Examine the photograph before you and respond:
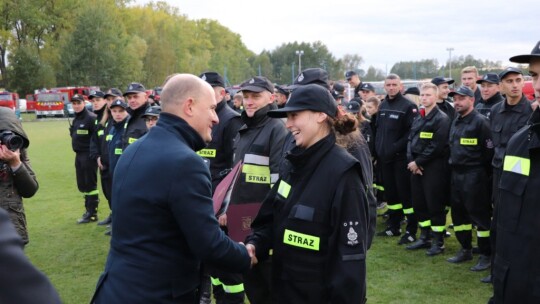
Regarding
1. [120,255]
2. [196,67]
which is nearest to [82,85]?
[196,67]

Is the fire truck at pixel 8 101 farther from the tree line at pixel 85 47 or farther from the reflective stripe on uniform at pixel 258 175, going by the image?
the tree line at pixel 85 47

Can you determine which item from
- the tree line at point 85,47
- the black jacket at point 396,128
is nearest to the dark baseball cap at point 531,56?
the black jacket at point 396,128

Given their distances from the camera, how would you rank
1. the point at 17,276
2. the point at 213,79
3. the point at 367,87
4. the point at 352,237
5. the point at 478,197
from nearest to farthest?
the point at 17,276 < the point at 352,237 < the point at 213,79 < the point at 478,197 < the point at 367,87

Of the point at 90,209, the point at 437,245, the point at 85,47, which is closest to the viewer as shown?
the point at 437,245

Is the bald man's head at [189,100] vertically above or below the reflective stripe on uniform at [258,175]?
above

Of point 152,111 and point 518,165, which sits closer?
point 518,165

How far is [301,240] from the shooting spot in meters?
3.01

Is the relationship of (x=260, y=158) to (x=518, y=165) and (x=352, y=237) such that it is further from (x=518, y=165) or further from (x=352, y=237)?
(x=518, y=165)

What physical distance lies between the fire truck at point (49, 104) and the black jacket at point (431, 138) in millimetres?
43296

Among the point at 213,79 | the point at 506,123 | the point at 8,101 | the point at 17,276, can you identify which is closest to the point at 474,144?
the point at 506,123

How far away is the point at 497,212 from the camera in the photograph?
3094mm

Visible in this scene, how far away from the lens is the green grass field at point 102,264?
6051 millimetres

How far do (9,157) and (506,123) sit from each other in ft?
18.2

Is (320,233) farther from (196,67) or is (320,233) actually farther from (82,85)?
(196,67)
